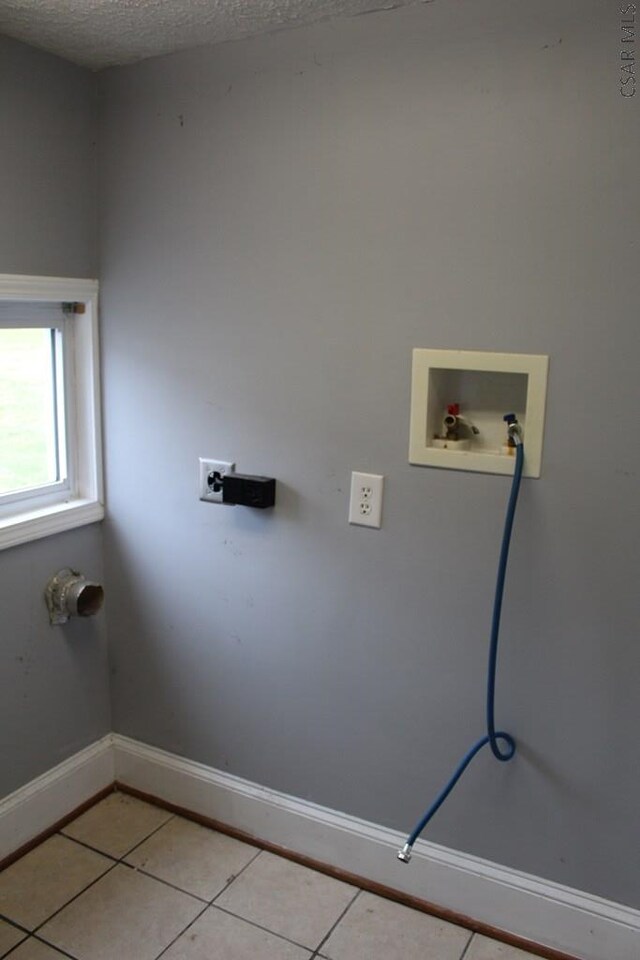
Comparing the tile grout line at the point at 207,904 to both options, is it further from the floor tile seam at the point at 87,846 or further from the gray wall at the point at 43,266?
the gray wall at the point at 43,266

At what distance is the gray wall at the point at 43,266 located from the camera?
2.00 metres

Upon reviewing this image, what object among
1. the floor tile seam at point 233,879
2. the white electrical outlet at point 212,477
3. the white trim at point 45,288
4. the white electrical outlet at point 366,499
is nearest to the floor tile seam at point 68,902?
the floor tile seam at point 233,879

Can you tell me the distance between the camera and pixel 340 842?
214 cm

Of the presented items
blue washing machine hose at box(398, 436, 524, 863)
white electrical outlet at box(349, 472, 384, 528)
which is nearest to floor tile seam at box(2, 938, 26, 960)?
blue washing machine hose at box(398, 436, 524, 863)

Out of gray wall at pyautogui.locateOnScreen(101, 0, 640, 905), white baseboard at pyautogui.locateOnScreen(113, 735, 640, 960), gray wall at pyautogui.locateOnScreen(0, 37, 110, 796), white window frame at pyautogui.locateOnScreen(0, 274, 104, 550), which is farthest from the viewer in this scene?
white window frame at pyautogui.locateOnScreen(0, 274, 104, 550)

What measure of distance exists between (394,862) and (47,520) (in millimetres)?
1276

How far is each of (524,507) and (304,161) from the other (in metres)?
0.95

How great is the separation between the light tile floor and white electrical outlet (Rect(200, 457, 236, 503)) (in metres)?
0.97

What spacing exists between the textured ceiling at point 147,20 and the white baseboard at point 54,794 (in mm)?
1923

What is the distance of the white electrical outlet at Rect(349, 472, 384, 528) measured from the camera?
1939 millimetres

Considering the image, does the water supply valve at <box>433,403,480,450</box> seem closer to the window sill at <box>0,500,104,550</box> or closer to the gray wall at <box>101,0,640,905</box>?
the gray wall at <box>101,0,640,905</box>

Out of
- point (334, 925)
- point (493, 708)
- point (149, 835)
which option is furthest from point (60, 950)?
point (493, 708)

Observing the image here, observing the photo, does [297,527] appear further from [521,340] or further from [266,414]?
[521,340]

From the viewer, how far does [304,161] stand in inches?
75.4
